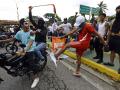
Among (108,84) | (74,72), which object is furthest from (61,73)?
(108,84)

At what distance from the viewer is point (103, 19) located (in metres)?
Answer: 12.9

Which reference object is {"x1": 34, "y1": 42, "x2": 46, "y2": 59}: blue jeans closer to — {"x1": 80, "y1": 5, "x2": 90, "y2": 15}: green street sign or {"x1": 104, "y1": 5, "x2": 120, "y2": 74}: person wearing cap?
{"x1": 104, "y1": 5, "x2": 120, "y2": 74}: person wearing cap

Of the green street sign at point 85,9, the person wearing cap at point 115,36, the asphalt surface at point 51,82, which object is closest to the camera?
the asphalt surface at point 51,82

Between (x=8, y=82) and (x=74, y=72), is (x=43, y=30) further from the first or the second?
(x=8, y=82)

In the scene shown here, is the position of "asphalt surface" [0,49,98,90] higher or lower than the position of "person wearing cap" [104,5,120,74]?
lower

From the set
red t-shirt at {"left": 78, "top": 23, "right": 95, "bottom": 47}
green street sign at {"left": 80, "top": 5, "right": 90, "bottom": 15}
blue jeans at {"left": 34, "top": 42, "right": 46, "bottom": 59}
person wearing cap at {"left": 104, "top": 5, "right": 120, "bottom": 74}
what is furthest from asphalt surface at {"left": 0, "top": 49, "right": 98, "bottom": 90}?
green street sign at {"left": 80, "top": 5, "right": 90, "bottom": 15}

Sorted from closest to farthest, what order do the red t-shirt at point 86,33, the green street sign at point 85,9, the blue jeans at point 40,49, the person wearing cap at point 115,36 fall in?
the red t-shirt at point 86,33, the blue jeans at point 40,49, the person wearing cap at point 115,36, the green street sign at point 85,9

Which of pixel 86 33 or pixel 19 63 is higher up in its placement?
pixel 86 33

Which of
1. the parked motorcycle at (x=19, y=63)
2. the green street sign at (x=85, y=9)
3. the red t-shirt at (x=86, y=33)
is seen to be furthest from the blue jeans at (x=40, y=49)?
the green street sign at (x=85, y=9)

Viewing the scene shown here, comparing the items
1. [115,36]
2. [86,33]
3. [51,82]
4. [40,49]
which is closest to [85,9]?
[115,36]

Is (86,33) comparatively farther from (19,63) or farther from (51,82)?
(19,63)

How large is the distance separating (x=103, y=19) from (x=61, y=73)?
2940 mm

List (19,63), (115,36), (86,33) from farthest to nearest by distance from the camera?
(115,36)
(86,33)
(19,63)

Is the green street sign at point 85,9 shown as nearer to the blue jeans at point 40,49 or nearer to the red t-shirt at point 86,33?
the blue jeans at point 40,49
